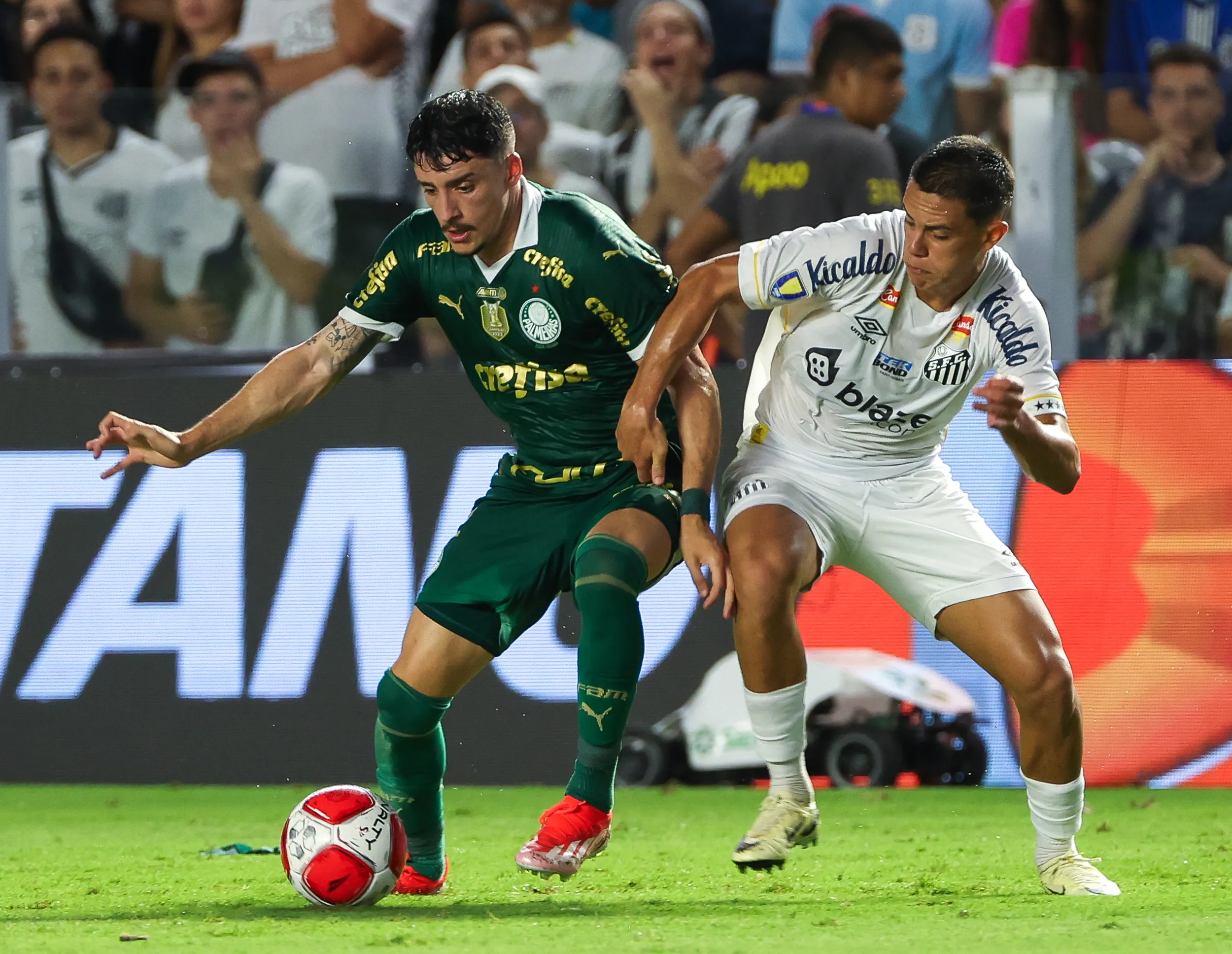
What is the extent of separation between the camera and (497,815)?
277 inches

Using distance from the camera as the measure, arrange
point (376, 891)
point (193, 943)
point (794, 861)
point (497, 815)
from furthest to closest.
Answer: point (497, 815), point (794, 861), point (376, 891), point (193, 943)

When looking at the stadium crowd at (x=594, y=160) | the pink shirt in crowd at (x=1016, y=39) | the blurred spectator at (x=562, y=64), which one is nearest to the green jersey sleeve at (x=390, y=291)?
the stadium crowd at (x=594, y=160)

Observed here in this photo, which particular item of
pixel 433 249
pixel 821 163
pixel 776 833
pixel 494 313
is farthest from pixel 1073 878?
pixel 821 163

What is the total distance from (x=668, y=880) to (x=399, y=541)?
306 cm

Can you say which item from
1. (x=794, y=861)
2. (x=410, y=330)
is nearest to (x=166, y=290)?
(x=410, y=330)

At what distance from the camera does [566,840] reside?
441 cm

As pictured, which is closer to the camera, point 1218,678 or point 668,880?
point 668,880

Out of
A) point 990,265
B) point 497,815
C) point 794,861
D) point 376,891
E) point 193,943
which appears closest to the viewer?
point 193,943

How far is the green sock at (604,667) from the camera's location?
457 centimetres

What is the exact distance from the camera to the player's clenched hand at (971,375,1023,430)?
404 centimetres

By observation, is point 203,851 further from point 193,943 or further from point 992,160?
point 992,160

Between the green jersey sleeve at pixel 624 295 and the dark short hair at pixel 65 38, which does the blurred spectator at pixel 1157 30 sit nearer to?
the green jersey sleeve at pixel 624 295

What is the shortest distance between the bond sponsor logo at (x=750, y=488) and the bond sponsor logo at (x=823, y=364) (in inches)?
13.6

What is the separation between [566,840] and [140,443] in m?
1.68
